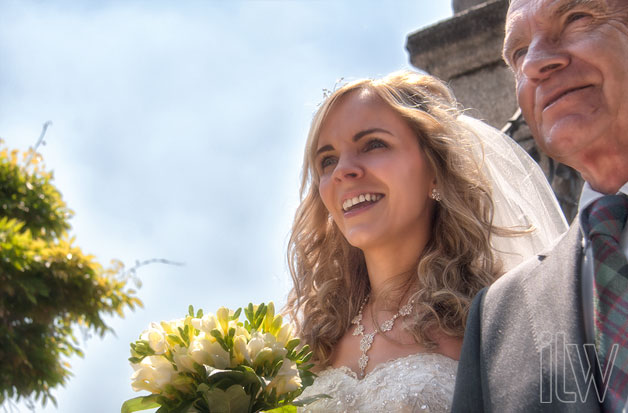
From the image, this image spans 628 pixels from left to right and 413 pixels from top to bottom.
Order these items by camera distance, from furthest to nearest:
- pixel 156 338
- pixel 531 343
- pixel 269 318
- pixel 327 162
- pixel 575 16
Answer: pixel 327 162 → pixel 269 318 → pixel 156 338 → pixel 575 16 → pixel 531 343

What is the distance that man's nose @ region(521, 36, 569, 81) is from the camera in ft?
6.68

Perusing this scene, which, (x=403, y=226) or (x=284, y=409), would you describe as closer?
(x=284, y=409)

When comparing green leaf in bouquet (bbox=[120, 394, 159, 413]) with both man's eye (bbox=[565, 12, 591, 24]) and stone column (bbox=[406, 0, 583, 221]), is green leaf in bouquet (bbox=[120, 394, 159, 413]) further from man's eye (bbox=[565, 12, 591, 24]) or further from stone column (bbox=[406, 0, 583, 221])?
stone column (bbox=[406, 0, 583, 221])

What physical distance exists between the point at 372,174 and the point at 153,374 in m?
1.28

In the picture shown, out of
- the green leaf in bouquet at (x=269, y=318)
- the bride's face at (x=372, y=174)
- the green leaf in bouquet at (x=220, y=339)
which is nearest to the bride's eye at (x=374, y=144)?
the bride's face at (x=372, y=174)

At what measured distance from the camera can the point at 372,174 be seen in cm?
318

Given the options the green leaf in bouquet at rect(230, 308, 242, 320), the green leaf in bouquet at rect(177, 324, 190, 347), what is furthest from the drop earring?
the green leaf in bouquet at rect(177, 324, 190, 347)

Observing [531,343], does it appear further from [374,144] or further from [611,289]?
[374,144]

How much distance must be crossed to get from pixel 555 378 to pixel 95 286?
7.32 meters

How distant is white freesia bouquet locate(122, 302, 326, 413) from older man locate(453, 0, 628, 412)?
0.77 m

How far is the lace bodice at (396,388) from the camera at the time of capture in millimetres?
2699

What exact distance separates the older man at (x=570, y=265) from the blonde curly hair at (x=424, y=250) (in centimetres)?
89

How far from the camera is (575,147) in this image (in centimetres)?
197

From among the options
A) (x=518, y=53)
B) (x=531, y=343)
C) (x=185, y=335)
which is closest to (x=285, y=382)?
(x=185, y=335)
